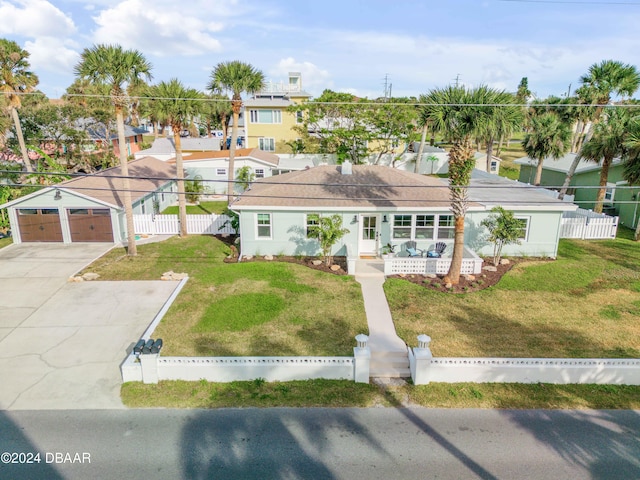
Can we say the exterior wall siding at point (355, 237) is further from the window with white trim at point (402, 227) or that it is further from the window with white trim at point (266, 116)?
the window with white trim at point (266, 116)

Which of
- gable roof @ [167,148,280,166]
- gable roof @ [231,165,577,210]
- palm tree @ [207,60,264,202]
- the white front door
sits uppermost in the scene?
palm tree @ [207,60,264,202]

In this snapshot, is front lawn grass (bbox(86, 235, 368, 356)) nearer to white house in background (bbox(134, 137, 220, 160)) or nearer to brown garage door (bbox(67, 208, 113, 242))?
brown garage door (bbox(67, 208, 113, 242))

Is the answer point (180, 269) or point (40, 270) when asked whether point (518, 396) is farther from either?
point (40, 270)

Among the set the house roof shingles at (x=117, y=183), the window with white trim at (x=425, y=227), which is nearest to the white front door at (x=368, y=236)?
the window with white trim at (x=425, y=227)

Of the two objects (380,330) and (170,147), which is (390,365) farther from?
(170,147)

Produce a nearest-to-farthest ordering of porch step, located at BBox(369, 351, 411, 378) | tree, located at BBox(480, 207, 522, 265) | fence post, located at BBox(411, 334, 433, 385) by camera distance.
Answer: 1. fence post, located at BBox(411, 334, 433, 385)
2. porch step, located at BBox(369, 351, 411, 378)
3. tree, located at BBox(480, 207, 522, 265)

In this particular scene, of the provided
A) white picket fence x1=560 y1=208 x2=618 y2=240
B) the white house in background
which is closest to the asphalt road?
white picket fence x1=560 y1=208 x2=618 y2=240

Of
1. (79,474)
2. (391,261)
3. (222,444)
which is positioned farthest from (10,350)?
(391,261)
